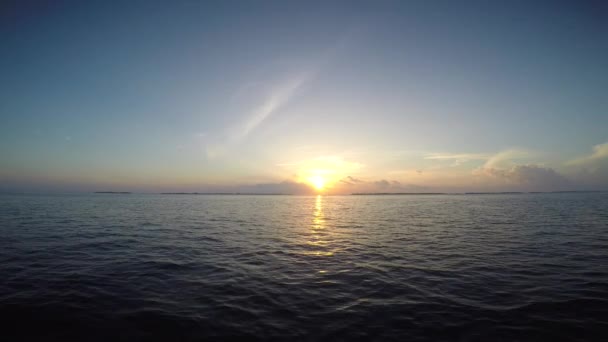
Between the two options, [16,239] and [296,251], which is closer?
[296,251]

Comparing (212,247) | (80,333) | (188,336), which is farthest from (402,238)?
(80,333)

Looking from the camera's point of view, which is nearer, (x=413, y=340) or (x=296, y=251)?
(x=413, y=340)

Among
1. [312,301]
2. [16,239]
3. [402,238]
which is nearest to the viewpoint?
[312,301]

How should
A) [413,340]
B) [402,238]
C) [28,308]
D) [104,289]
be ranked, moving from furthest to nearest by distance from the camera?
[402,238]
[104,289]
[28,308]
[413,340]

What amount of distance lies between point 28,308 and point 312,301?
11.1m

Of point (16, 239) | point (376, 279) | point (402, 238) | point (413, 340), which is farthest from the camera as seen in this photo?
point (402, 238)

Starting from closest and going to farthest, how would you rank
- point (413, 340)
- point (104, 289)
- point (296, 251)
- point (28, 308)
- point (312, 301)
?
point (413, 340)
point (28, 308)
point (312, 301)
point (104, 289)
point (296, 251)

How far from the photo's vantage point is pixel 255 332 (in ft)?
30.8

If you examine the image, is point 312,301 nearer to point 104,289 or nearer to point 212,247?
point 104,289

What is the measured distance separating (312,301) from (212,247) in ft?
47.5

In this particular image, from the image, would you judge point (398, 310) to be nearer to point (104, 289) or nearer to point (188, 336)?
point (188, 336)

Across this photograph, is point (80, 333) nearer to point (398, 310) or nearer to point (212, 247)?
point (398, 310)

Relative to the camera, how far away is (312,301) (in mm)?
12062

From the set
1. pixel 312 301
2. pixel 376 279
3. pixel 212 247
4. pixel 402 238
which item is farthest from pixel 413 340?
pixel 402 238
